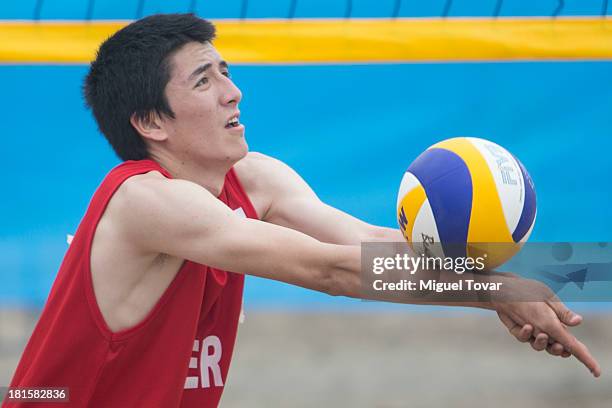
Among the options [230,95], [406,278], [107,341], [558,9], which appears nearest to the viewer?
[406,278]

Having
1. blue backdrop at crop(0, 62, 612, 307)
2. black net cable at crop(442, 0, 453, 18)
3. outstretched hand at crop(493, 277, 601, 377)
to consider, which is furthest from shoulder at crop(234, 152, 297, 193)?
outstretched hand at crop(493, 277, 601, 377)

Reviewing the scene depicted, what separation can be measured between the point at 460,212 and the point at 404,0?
1.44m

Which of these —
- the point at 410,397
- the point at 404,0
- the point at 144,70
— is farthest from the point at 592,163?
the point at 410,397

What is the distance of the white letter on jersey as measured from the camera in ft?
10.9

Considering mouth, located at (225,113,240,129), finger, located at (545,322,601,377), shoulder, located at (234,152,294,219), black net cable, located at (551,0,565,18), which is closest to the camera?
finger, located at (545,322,601,377)

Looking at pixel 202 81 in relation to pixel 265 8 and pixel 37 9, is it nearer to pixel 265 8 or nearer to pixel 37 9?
pixel 265 8

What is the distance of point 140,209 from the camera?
9.66 feet

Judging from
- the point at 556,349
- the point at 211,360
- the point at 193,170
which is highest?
the point at 193,170

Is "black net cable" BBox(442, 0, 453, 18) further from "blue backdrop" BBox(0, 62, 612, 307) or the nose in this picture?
the nose

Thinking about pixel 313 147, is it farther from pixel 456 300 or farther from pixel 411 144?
pixel 456 300

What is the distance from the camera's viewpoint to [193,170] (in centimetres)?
329

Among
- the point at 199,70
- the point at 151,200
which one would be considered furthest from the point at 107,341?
the point at 199,70

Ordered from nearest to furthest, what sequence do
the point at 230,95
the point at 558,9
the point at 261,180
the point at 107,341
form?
the point at 107,341, the point at 230,95, the point at 261,180, the point at 558,9

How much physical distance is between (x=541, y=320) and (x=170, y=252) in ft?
3.38
